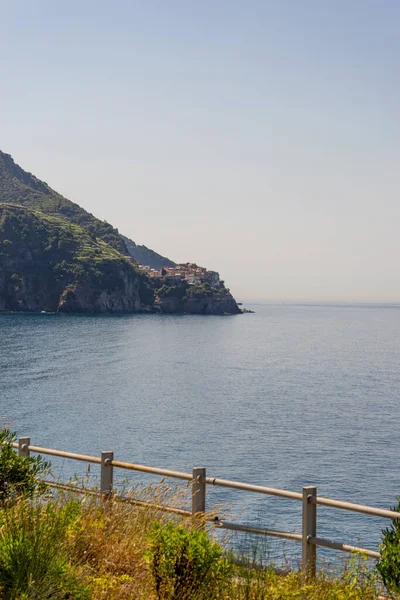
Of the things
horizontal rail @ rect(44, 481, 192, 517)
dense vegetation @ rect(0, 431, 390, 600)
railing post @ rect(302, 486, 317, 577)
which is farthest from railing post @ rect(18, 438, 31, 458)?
railing post @ rect(302, 486, 317, 577)

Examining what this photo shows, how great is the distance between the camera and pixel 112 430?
49906 mm

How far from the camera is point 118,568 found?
7.68m

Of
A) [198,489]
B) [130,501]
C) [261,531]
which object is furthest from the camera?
[130,501]

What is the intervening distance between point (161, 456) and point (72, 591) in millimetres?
36122

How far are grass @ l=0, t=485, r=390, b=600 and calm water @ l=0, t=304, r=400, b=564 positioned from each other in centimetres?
522

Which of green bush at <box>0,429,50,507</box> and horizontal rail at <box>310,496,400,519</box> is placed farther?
green bush at <box>0,429,50,507</box>

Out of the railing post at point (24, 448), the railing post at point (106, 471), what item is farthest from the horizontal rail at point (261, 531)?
the railing post at point (24, 448)

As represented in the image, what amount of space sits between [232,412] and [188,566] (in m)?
52.6

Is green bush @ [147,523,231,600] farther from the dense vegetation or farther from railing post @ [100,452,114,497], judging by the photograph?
railing post @ [100,452,114,497]

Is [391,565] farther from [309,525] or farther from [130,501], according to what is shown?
[130,501]

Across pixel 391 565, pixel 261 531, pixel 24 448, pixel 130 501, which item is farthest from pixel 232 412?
pixel 391 565

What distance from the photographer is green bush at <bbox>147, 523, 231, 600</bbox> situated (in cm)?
623

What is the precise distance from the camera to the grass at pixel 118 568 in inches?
236

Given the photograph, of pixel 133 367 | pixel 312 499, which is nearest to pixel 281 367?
pixel 133 367
